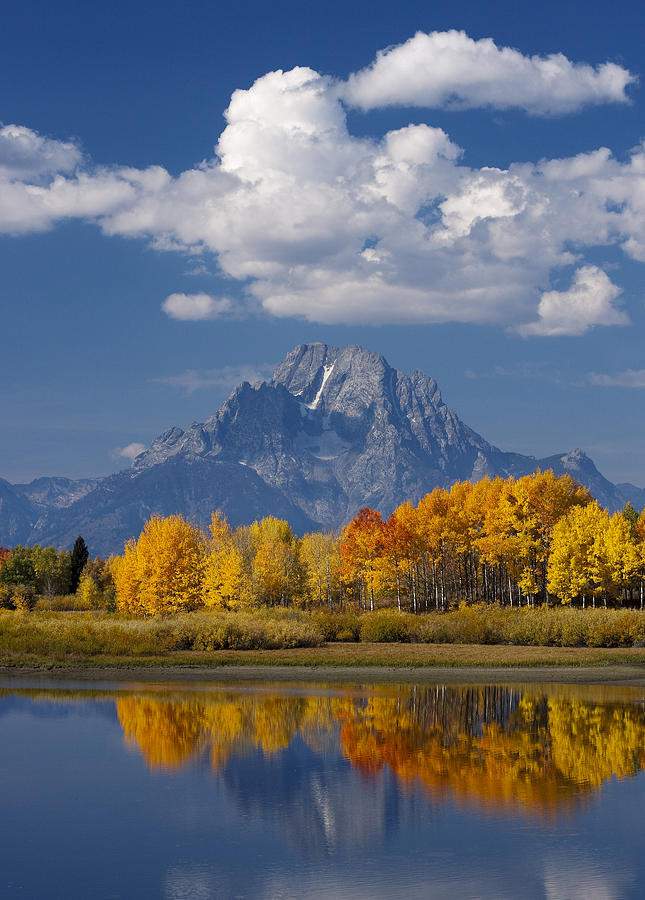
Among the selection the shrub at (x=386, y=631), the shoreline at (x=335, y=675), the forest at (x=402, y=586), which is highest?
the forest at (x=402, y=586)

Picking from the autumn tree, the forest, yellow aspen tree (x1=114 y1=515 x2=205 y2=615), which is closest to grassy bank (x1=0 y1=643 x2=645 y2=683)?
the forest

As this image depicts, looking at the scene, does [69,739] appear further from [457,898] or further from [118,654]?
[118,654]

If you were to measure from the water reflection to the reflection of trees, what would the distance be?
41 millimetres

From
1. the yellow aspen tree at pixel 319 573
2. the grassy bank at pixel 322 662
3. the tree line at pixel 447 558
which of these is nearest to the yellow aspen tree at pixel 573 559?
the tree line at pixel 447 558

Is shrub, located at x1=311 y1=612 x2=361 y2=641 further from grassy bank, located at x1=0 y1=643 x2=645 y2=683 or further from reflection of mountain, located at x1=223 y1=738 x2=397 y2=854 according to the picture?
reflection of mountain, located at x1=223 y1=738 x2=397 y2=854

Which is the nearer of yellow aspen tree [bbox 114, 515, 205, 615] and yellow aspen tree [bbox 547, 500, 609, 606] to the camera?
yellow aspen tree [bbox 547, 500, 609, 606]

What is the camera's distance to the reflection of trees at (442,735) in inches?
1008

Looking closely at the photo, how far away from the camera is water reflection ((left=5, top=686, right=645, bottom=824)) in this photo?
23.8 meters

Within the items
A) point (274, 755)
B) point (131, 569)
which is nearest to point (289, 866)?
point (274, 755)

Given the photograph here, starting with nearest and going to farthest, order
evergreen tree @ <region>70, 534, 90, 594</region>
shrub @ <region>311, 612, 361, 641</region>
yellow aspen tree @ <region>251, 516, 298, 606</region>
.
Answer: shrub @ <region>311, 612, 361, 641</region>
yellow aspen tree @ <region>251, 516, 298, 606</region>
evergreen tree @ <region>70, 534, 90, 594</region>

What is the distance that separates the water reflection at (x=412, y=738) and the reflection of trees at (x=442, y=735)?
0.04 m

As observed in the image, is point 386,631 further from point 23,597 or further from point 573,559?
point 23,597

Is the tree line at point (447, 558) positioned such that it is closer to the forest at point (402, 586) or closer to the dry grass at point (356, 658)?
A: the forest at point (402, 586)

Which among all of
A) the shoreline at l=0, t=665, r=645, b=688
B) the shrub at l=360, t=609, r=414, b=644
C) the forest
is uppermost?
the forest
